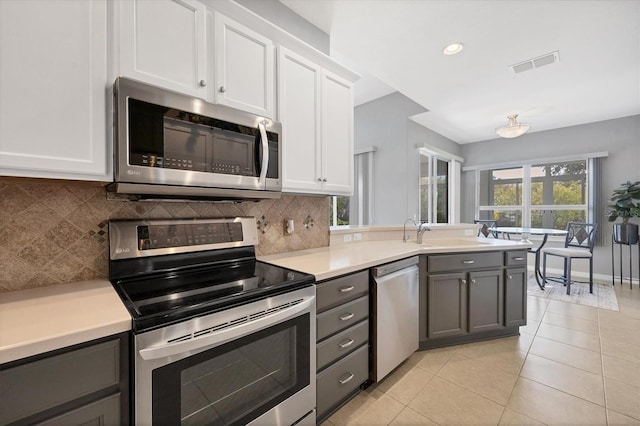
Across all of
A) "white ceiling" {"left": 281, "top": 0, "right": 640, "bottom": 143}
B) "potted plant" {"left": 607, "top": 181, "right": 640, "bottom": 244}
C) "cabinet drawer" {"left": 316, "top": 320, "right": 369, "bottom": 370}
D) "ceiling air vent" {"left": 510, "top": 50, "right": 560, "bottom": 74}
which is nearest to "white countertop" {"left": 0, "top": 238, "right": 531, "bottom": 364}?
"cabinet drawer" {"left": 316, "top": 320, "right": 369, "bottom": 370}

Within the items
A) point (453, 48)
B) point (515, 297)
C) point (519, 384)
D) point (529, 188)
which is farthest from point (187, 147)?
point (529, 188)

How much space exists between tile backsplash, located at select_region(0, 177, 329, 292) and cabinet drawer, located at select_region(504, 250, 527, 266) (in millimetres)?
2751

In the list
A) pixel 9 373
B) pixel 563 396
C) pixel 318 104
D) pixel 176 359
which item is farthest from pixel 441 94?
pixel 9 373

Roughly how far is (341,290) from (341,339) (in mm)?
300

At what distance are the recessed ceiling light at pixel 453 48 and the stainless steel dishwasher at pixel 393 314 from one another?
6.95 feet

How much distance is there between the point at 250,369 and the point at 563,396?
2096 mm

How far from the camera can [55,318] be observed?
894mm

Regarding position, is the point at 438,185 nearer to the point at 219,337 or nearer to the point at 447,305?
the point at 447,305

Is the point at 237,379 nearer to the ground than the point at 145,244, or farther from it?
nearer to the ground

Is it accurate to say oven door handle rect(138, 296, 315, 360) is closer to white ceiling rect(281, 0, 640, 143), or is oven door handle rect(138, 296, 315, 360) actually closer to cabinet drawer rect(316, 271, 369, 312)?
cabinet drawer rect(316, 271, 369, 312)

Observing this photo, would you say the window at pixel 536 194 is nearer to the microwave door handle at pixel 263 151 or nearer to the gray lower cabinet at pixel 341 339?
the gray lower cabinet at pixel 341 339

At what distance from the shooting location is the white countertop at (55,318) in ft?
2.46

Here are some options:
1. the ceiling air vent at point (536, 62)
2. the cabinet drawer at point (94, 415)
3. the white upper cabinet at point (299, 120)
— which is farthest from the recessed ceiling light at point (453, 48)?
the cabinet drawer at point (94, 415)

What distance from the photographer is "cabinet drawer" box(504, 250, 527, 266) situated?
2578 mm
